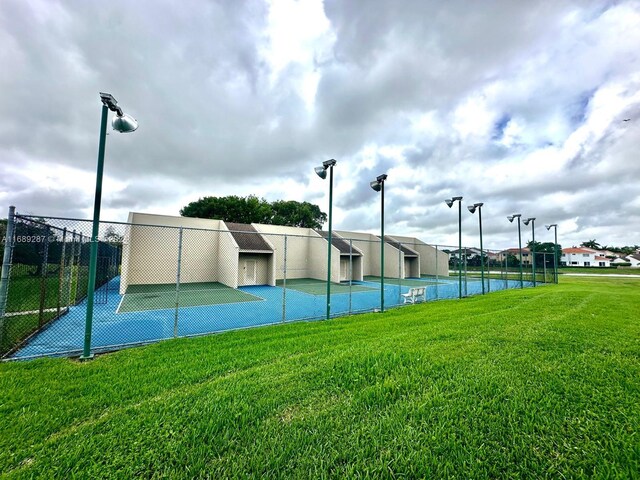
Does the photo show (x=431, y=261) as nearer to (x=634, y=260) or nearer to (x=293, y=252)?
(x=293, y=252)

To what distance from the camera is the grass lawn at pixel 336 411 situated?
2.12m

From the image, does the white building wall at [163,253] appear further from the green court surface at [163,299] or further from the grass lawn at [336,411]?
the grass lawn at [336,411]

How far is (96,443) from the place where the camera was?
7.89 feet

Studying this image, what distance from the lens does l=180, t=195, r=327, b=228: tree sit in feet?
117

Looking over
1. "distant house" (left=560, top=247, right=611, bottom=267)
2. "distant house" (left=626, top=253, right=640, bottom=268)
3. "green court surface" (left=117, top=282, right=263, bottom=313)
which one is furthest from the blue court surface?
"distant house" (left=626, top=253, right=640, bottom=268)

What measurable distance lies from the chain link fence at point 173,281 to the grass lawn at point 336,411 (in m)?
2.10

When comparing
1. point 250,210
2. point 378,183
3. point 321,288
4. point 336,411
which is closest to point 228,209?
point 250,210

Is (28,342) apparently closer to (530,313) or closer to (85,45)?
(85,45)

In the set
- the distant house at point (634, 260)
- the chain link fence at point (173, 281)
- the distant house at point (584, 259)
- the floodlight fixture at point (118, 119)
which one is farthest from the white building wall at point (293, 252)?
the distant house at point (634, 260)

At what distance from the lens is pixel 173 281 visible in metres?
18.5

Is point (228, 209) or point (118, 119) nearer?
point (118, 119)

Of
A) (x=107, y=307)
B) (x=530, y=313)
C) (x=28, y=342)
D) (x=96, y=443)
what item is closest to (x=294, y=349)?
(x=96, y=443)

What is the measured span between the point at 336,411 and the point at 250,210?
37.2 metres

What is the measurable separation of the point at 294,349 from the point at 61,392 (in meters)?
3.22
